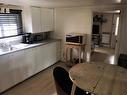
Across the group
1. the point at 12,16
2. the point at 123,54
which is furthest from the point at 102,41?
the point at 12,16

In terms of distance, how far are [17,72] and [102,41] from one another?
237 inches

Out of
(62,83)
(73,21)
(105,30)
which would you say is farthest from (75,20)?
(105,30)

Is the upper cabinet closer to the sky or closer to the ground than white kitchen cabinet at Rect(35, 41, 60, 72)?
closer to the sky

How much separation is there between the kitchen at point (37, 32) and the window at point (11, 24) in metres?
0.14

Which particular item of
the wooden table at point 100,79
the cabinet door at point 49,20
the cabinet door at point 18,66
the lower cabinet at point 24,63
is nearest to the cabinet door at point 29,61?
the lower cabinet at point 24,63

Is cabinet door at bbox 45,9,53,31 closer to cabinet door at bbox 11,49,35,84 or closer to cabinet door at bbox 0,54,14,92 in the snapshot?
cabinet door at bbox 11,49,35,84

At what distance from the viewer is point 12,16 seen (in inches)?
143

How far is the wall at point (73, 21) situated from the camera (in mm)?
4230

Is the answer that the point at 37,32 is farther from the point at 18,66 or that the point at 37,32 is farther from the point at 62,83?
the point at 62,83

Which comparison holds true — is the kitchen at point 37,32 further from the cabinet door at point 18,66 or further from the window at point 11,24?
the window at point 11,24

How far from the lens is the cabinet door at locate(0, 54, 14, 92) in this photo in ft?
9.03

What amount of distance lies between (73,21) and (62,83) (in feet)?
9.11

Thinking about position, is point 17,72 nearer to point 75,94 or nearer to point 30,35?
point 30,35

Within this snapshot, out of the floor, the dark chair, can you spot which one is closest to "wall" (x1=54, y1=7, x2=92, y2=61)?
the floor
